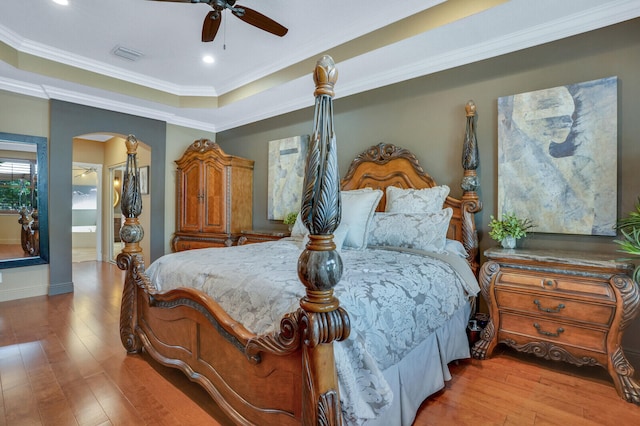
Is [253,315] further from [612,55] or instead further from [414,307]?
[612,55]

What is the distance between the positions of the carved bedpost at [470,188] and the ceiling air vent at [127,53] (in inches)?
139

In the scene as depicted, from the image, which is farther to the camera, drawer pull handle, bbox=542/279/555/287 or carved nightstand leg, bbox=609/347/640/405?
drawer pull handle, bbox=542/279/555/287

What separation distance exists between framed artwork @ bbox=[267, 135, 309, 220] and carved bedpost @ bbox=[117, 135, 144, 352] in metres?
2.14

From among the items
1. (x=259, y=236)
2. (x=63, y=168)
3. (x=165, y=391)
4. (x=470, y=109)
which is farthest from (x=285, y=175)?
(x=165, y=391)

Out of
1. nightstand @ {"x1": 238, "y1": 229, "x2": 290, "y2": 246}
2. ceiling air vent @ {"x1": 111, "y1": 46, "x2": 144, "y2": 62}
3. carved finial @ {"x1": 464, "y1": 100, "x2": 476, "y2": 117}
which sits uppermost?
ceiling air vent @ {"x1": 111, "y1": 46, "x2": 144, "y2": 62}

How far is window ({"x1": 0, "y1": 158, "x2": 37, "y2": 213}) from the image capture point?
3801mm

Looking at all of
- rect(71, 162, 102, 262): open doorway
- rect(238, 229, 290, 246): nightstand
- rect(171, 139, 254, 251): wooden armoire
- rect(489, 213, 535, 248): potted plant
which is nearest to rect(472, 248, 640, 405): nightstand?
rect(489, 213, 535, 248): potted plant

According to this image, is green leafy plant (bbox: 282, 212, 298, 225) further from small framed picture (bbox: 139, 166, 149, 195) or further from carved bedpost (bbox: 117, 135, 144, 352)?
small framed picture (bbox: 139, 166, 149, 195)

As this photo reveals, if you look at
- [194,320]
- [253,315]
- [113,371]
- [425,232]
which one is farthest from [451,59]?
[113,371]

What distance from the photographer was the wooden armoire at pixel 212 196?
15.2 feet

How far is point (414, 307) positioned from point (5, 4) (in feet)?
13.4

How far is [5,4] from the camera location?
2.69 m

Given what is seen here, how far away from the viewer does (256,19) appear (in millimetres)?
2418

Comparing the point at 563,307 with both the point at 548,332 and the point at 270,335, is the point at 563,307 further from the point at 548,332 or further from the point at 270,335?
the point at 270,335
